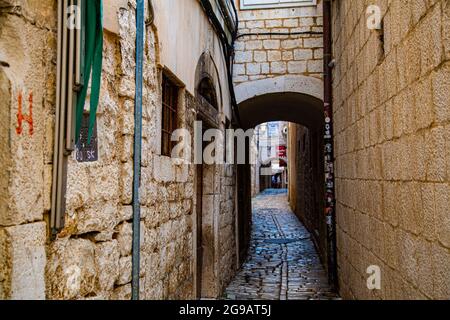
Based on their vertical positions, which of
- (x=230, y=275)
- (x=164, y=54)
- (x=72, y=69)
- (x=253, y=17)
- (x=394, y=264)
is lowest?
(x=230, y=275)

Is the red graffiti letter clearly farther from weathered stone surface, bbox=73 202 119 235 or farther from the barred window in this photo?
the barred window

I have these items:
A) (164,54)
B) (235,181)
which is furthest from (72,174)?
(235,181)

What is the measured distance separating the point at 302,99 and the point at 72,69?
19.8ft

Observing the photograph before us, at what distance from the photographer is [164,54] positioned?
128 inches

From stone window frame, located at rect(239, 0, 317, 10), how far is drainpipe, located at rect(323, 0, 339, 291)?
0.83 metres

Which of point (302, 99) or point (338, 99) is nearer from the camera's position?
point (338, 99)


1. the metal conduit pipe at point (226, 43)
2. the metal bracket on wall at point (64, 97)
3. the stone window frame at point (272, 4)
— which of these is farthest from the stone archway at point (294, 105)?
the metal bracket on wall at point (64, 97)

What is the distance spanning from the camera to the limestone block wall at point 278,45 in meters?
6.90

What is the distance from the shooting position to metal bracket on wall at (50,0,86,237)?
1.76m

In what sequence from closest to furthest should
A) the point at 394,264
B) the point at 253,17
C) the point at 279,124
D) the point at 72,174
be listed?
the point at 72,174
the point at 394,264
the point at 253,17
the point at 279,124

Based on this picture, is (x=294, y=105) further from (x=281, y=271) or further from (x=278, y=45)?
(x=281, y=271)

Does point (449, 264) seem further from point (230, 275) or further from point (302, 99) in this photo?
point (302, 99)

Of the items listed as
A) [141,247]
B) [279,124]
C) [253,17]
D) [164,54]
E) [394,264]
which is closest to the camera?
[141,247]

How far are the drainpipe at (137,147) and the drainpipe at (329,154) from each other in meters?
3.82
